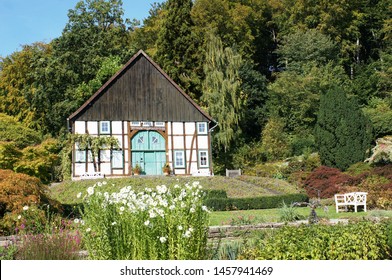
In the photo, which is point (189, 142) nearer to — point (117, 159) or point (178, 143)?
point (178, 143)

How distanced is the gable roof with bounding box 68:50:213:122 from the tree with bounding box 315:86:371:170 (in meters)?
7.25

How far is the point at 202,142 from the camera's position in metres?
31.8

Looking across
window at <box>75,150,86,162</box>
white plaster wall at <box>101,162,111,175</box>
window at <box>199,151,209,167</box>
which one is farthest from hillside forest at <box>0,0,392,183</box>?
window at <box>199,151,209,167</box>

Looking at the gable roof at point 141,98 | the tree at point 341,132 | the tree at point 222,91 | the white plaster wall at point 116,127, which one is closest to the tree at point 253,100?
the tree at point 222,91

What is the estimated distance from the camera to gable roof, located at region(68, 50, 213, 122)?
100 feet

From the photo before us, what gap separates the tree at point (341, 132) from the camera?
31.5 metres

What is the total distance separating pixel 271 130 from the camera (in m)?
38.6

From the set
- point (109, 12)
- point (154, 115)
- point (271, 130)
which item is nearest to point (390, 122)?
point (271, 130)

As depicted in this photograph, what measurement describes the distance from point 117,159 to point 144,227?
23.2 m

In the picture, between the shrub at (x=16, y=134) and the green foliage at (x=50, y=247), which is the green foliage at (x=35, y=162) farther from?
the green foliage at (x=50, y=247)
